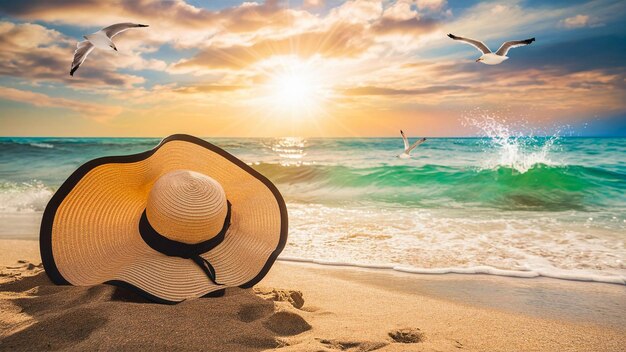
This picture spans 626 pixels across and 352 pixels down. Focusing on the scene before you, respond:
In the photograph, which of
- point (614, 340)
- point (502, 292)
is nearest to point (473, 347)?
point (614, 340)

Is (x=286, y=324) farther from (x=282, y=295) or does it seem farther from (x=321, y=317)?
(x=282, y=295)

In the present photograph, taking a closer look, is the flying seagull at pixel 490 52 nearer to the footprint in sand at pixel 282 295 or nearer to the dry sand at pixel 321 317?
the dry sand at pixel 321 317

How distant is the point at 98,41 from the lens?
5.97 meters

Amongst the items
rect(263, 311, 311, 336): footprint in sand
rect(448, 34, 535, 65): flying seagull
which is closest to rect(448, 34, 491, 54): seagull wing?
rect(448, 34, 535, 65): flying seagull

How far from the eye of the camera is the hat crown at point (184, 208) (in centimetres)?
261

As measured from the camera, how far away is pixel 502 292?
12.1ft

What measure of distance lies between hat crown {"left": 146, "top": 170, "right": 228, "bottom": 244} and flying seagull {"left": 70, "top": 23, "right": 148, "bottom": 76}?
12.8 feet

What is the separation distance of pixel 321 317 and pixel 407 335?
57 centimetres

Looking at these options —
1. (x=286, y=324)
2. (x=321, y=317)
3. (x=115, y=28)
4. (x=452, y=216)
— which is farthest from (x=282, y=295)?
(x=452, y=216)

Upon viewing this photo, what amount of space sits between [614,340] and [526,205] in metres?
8.01

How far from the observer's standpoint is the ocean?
15.3 feet

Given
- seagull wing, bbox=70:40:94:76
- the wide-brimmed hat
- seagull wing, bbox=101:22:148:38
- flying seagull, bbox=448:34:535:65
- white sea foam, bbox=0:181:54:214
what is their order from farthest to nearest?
1. white sea foam, bbox=0:181:54:214
2. flying seagull, bbox=448:34:535:65
3. seagull wing, bbox=101:22:148:38
4. seagull wing, bbox=70:40:94:76
5. the wide-brimmed hat

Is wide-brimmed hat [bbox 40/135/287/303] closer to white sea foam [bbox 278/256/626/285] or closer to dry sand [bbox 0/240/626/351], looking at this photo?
dry sand [bbox 0/240/626/351]

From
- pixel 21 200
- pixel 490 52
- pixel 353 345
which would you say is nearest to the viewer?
pixel 353 345
